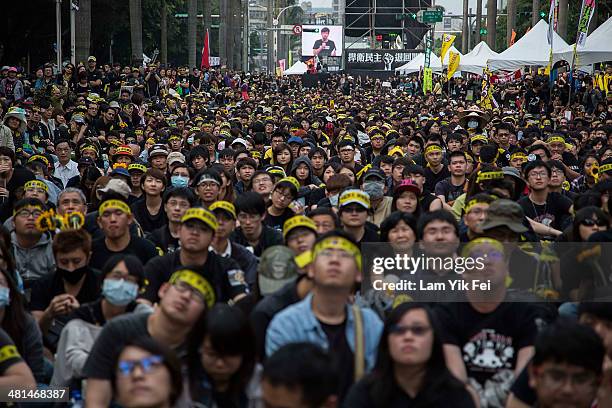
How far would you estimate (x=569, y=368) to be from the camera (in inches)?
192

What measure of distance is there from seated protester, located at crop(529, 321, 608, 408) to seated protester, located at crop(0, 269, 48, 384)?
125 inches

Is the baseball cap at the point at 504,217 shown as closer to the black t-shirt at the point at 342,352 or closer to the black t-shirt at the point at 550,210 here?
the black t-shirt at the point at 550,210

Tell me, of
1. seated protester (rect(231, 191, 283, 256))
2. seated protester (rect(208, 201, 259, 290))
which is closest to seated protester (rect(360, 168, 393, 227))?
seated protester (rect(231, 191, 283, 256))

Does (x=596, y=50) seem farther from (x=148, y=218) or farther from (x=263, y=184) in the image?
(x=148, y=218)

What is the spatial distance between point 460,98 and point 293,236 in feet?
142

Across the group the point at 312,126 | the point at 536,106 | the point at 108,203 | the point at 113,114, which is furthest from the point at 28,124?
the point at 536,106

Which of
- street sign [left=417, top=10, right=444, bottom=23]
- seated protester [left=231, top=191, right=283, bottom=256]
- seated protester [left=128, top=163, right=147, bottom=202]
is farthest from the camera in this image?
street sign [left=417, top=10, right=444, bottom=23]

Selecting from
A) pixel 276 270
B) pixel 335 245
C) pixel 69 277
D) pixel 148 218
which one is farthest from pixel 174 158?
pixel 335 245

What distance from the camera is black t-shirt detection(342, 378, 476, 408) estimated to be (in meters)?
4.97

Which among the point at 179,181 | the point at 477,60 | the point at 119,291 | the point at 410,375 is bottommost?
the point at 410,375

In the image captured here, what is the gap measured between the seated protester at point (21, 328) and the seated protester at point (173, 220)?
2966mm

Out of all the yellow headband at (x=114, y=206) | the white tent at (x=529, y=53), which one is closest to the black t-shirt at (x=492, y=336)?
the yellow headband at (x=114, y=206)

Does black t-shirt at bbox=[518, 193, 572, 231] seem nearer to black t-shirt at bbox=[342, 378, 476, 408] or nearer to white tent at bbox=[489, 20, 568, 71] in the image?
black t-shirt at bbox=[342, 378, 476, 408]

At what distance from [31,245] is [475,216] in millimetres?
3766
